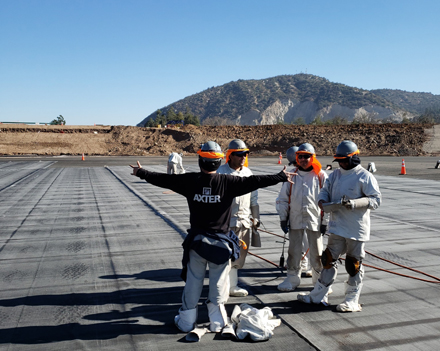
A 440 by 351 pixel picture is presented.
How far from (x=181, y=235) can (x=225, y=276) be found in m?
4.86

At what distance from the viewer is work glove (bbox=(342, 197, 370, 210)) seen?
188 inches

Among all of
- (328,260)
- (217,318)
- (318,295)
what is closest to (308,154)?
(328,260)

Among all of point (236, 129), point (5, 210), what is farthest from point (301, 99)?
point (5, 210)

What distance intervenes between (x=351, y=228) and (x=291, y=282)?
135 cm

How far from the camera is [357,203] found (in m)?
4.84

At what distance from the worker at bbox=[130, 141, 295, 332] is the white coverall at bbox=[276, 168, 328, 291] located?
1.34 meters

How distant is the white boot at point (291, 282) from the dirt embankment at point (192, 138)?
50587mm

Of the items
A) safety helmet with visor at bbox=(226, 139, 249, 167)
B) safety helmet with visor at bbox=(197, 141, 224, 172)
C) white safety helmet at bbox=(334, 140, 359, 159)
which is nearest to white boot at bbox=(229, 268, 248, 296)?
safety helmet with visor at bbox=(226, 139, 249, 167)

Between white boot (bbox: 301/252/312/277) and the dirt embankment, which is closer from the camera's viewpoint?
white boot (bbox: 301/252/312/277)

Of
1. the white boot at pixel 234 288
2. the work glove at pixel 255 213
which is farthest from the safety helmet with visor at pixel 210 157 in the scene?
the white boot at pixel 234 288

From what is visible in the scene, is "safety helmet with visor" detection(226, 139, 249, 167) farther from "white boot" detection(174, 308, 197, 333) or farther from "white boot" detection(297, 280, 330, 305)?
"white boot" detection(174, 308, 197, 333)

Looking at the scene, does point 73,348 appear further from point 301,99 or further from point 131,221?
point 301,99

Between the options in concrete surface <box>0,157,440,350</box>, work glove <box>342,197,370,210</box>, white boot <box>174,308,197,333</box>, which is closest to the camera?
concrete surface <box>0,157,440,350</box>

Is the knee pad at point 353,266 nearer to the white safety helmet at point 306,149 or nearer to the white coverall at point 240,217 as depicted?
the white coverall at point 240,217
